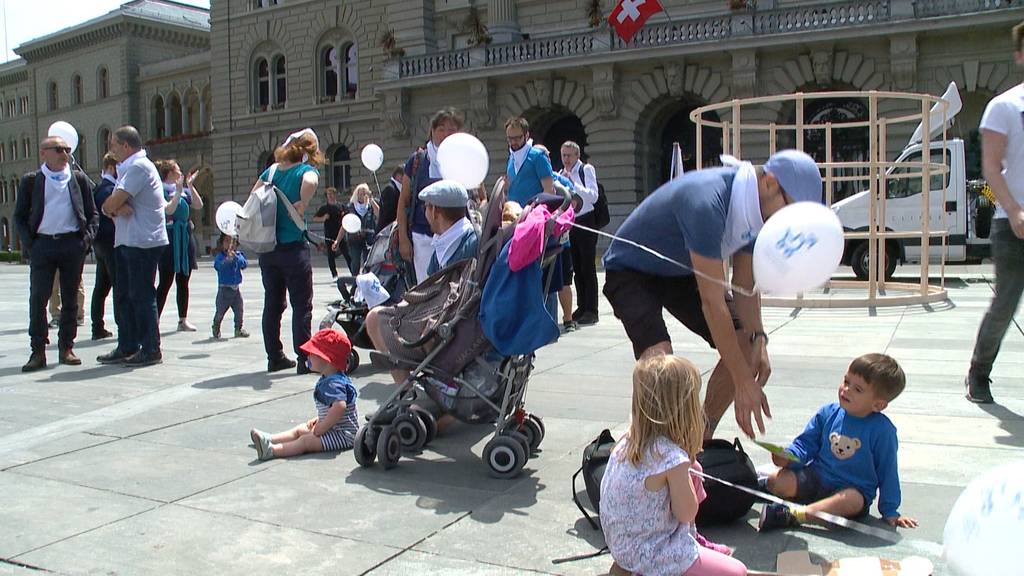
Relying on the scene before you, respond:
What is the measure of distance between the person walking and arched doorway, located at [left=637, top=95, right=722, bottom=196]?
915 inches

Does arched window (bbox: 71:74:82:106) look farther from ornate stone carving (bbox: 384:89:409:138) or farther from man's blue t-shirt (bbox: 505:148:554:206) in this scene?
man's blue t-shirt (bbox: 505:148:554:206)

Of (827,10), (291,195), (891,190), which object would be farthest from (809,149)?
(291,195)

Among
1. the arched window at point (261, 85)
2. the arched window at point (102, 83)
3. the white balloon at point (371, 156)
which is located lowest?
the white balloon at point (371, 156)

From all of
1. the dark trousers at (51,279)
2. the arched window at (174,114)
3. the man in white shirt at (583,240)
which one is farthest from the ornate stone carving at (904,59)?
the arched window at (174,114)

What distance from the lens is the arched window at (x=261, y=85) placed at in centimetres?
4269

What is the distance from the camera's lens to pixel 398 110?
3369 centimetres

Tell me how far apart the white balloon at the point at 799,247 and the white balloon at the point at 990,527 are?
92cm

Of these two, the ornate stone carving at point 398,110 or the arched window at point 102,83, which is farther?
the arched window at point 102,83

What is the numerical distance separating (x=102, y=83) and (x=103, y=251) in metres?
56.4

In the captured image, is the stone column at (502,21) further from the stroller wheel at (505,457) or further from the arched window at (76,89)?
the arched window at (76,89)

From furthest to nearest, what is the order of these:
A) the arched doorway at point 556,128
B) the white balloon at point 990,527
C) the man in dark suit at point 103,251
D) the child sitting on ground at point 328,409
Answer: the arched doorway at point 556,128
the man in dark suit at point 103,251
the child sitting on ground at point 328,409
the white balloon at point 990,527

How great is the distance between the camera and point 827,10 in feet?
84.0

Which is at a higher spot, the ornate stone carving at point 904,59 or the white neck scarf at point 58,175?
the ornate stone carving at point 904,59

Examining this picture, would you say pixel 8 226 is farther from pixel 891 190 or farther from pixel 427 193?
pixel 427 193
